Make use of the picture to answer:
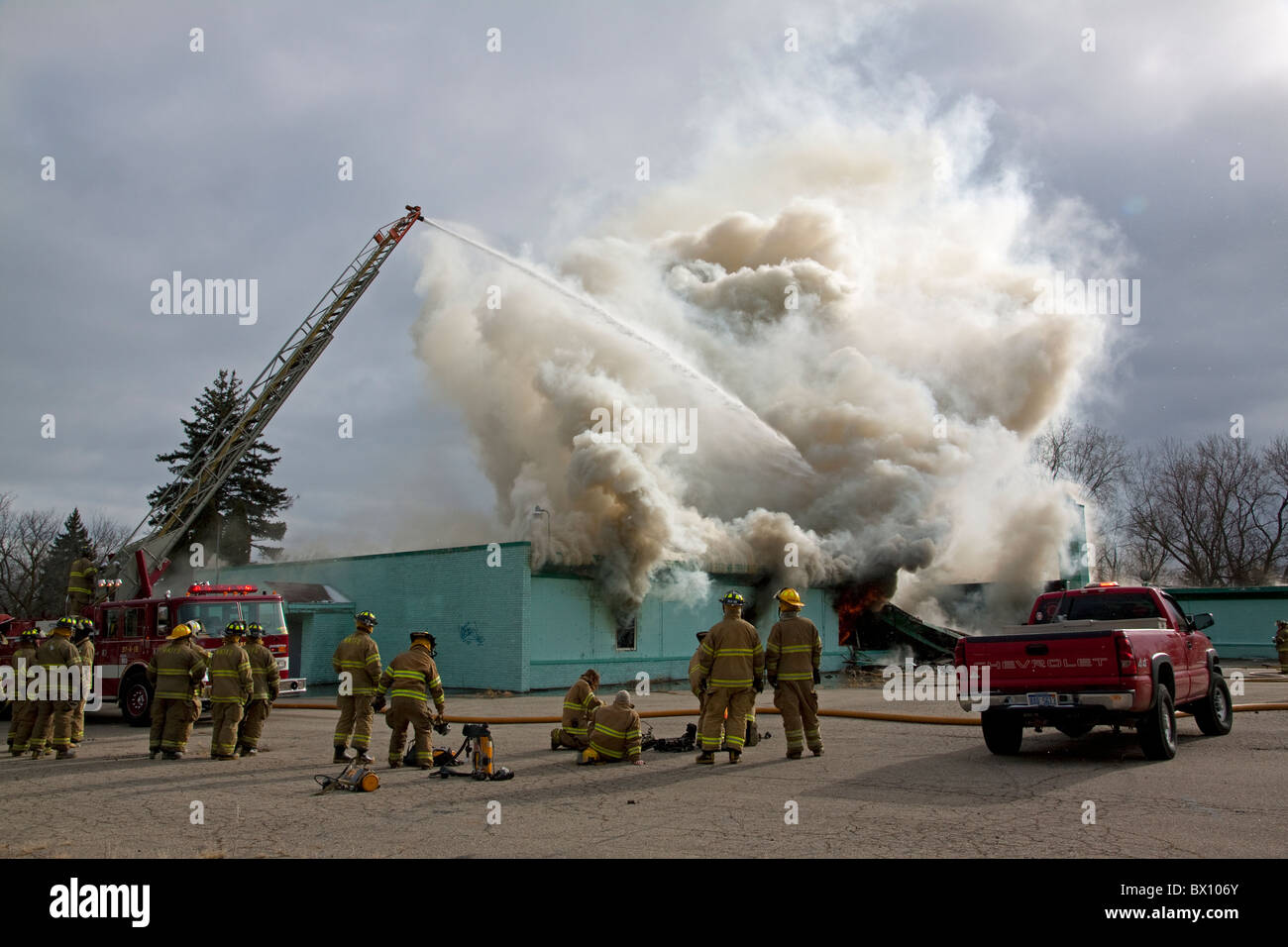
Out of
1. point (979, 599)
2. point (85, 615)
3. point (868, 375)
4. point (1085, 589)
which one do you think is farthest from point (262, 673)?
point (979, 599)

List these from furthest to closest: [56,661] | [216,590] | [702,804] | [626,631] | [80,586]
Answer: [626,631] < [80,586] < [216,590] < [56,661] < [702,804]

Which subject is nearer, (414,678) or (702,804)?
(702,804)

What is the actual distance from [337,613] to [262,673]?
14185 mm

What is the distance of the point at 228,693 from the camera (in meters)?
11.3

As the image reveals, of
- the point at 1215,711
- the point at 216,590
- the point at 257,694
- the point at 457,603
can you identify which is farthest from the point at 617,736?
the point at 457,603

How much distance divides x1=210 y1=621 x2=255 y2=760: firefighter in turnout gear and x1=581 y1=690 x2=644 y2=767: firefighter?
14.6 ft

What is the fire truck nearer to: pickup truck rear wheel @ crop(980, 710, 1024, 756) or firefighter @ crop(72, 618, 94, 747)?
firefighter @ crop(72, 618, 94, 747)

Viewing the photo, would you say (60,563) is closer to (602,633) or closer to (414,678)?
(602,633)

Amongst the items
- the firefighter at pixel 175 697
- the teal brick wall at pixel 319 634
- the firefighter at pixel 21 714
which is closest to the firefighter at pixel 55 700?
the firefighter at pixel 21 714

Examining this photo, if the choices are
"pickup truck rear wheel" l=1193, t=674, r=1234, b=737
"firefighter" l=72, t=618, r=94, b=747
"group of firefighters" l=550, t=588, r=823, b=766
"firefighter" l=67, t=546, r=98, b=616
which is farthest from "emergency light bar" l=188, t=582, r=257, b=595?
"pickup truck rear wheel" l=1193, t=674, r=1234, b=737

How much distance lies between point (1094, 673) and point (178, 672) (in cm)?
1065

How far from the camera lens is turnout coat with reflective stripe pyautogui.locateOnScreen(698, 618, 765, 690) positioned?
10.2 meters
